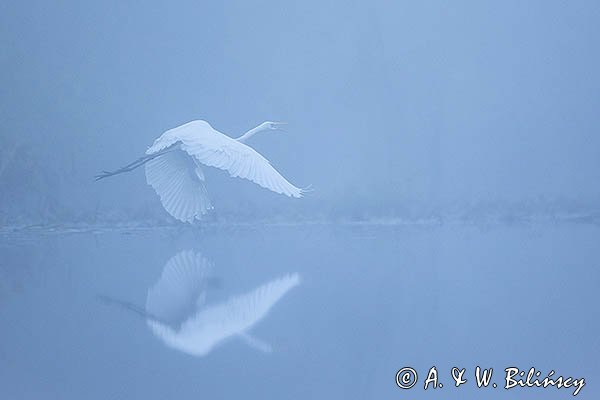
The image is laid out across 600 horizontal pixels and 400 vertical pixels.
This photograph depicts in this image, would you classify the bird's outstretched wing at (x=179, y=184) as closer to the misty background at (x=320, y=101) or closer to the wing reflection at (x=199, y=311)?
the wing reflection at (x=199, y=311)

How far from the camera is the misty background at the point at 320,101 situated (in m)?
9.06

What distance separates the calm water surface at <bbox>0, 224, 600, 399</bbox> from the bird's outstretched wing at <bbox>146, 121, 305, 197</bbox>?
20.5 inches

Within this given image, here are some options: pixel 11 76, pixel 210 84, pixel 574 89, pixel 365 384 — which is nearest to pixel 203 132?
pixel 365 384

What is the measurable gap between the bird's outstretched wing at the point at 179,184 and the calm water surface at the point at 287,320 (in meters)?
0.34

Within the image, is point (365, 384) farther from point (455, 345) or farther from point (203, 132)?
point (203, 132)

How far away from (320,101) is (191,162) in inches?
220

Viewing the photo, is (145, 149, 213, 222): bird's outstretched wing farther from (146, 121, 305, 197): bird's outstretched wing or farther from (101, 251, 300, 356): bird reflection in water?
(146, 121, 305, 197): bird's outstretched wing

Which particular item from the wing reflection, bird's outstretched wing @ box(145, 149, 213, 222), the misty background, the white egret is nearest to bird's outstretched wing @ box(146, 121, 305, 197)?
the white egret

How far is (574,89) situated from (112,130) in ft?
19.9

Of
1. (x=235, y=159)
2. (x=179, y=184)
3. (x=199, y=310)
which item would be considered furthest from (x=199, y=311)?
(x=179, y=184)

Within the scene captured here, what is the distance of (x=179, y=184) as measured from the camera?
5.17 meters

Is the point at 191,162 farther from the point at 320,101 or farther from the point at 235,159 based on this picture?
the point at 320,101

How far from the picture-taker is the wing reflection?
9.93ft

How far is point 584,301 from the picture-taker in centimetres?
376
